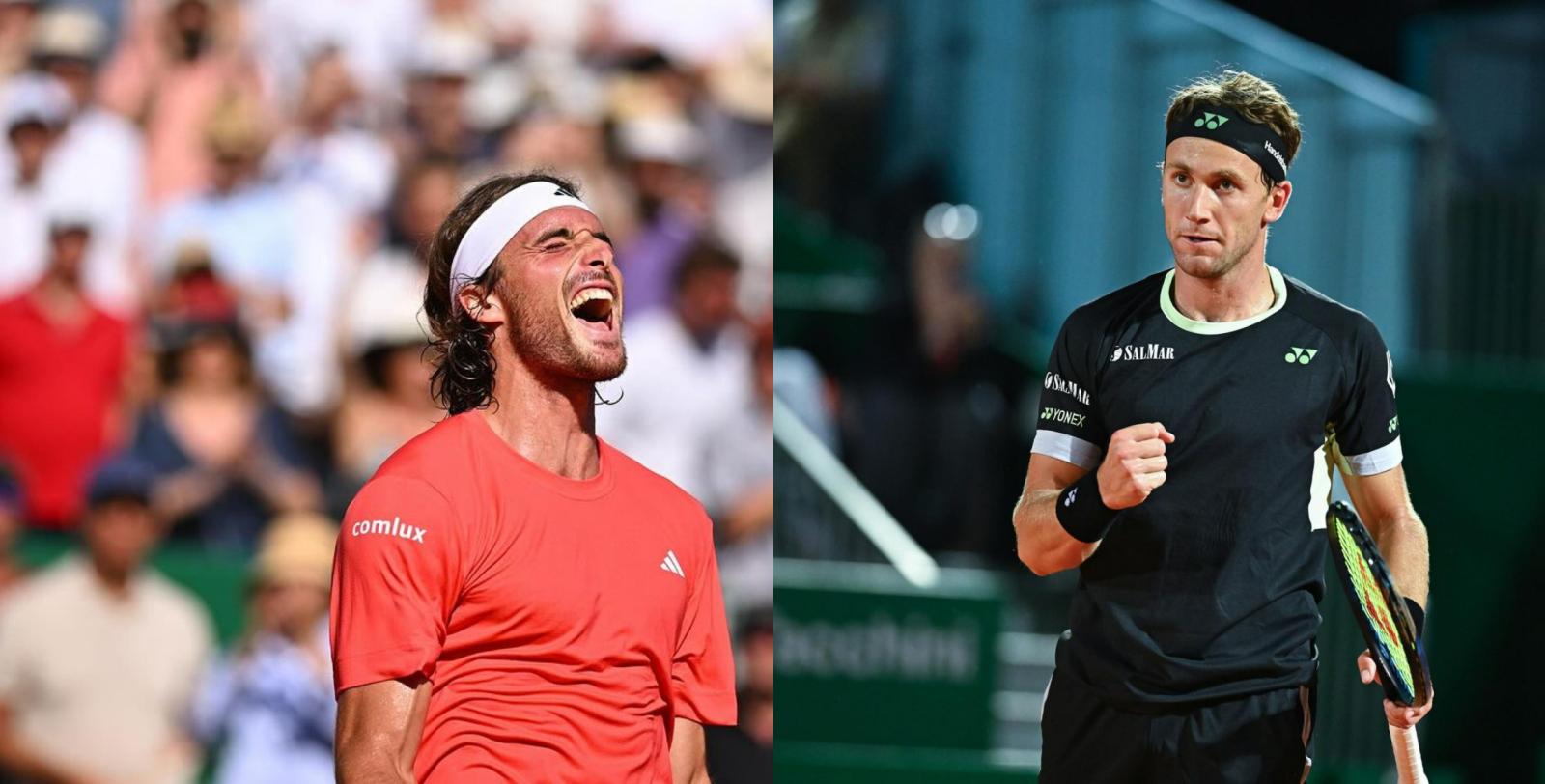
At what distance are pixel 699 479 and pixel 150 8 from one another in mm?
4151

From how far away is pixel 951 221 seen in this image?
11633 millimetres

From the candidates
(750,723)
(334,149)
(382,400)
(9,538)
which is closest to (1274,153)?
(750,723)

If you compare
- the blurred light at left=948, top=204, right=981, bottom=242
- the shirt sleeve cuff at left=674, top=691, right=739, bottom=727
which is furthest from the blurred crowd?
the shirt sleeve cuff at left=674, top=691, right=739, bottom=727

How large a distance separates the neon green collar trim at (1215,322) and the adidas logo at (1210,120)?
1.14 ft

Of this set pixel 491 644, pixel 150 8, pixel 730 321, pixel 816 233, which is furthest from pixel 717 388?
pixel 491 644

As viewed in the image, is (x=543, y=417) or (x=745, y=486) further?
(x=745, y=486)

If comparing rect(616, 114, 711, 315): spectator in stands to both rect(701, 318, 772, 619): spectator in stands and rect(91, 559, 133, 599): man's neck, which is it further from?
rect(91, 559, 133, 599): man's neck

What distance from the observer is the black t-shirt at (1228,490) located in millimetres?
3988

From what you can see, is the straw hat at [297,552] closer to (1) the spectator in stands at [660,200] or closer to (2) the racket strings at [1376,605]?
(1) the spectator in stands at [660,200]

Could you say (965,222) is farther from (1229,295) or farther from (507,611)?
(507,611)

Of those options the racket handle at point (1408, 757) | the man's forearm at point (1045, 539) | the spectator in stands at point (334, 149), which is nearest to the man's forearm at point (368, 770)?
the man's forearm at point (1045, 539)

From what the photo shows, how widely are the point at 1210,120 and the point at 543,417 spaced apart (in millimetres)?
1472

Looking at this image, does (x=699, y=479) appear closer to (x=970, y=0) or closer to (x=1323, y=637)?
(x=1323, y=637)

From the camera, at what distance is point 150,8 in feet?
37.0
